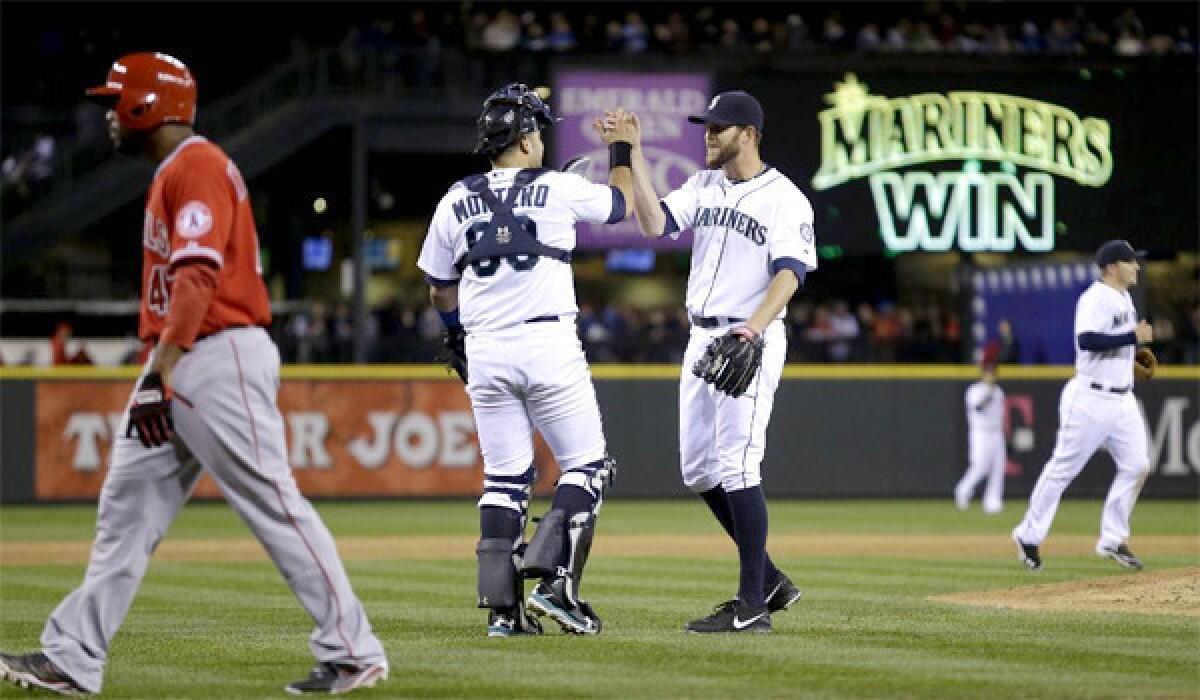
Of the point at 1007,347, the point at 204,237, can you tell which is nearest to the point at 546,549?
the point at 204,237

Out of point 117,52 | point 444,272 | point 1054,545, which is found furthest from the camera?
point 117,52

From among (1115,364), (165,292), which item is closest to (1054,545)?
(1115,364)

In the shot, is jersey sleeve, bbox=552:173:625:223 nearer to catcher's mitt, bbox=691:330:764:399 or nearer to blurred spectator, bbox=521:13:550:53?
catcher's mitt, bbox=691:330:764:399

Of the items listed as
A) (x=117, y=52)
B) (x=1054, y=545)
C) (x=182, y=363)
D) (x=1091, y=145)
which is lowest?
(x=1054, y=545)

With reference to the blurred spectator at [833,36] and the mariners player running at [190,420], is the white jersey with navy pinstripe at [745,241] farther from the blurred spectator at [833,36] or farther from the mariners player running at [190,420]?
the blurred spectator at [833,36]

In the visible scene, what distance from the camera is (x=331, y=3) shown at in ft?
107

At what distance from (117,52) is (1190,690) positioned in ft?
90.2

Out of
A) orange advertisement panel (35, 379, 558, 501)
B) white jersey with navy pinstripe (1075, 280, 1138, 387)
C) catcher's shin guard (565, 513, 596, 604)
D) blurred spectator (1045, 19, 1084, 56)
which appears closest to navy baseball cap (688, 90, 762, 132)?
catcher's shin guard (565, 513, 596, 604)

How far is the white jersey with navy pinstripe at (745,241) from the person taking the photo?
852 cm

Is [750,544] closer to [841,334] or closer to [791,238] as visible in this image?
[791,238]

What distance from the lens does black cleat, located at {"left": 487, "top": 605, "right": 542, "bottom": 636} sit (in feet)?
27.0

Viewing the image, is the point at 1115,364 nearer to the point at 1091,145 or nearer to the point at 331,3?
the point at 1091,145

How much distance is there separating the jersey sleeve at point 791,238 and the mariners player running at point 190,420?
268 centimetres

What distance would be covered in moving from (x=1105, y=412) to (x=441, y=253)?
251 inches
